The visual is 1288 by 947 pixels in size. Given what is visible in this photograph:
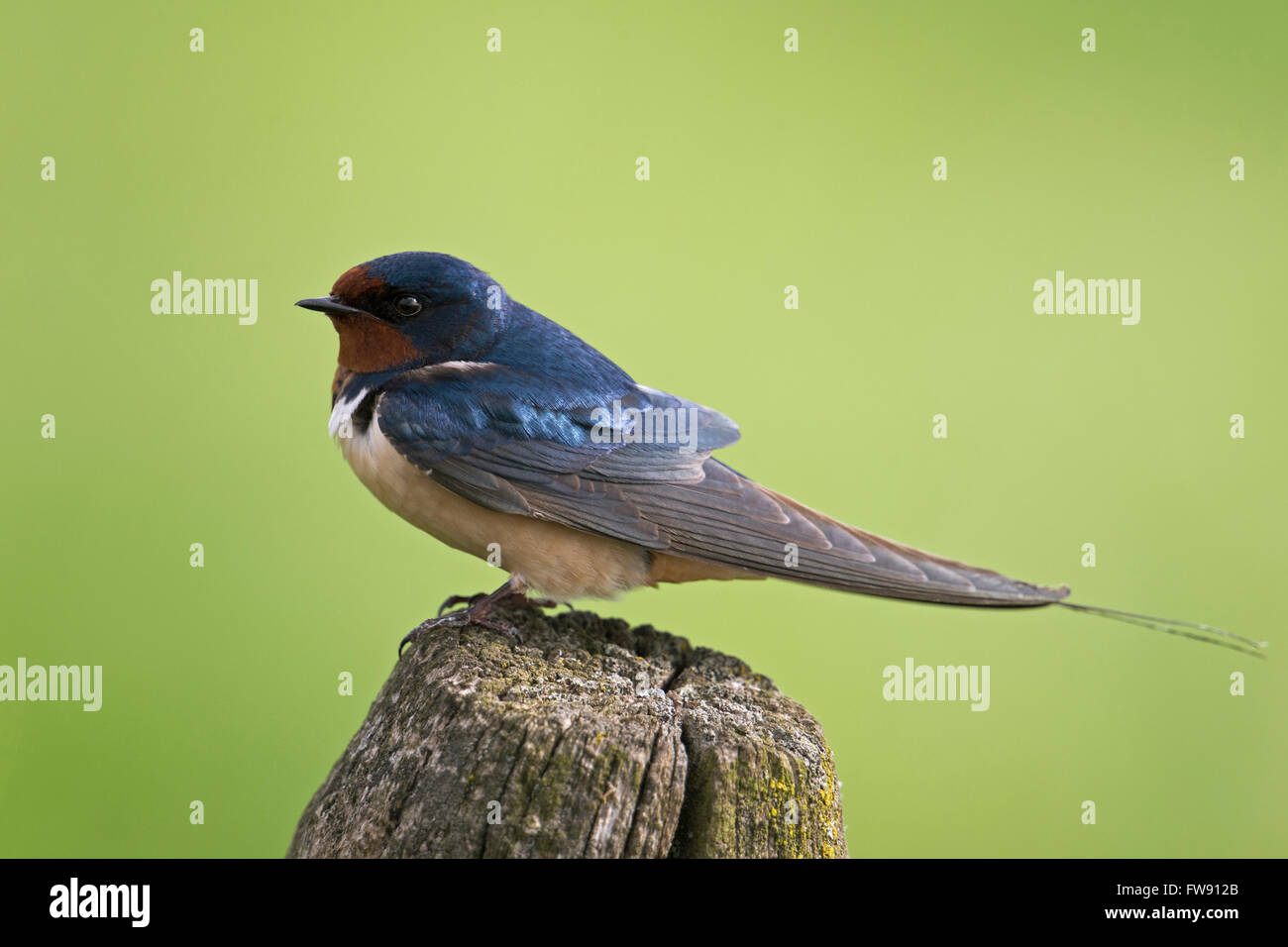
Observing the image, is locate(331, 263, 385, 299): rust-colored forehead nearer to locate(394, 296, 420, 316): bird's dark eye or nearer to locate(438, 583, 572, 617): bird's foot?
locate(394, 296, 420, 316): bird's dark eye

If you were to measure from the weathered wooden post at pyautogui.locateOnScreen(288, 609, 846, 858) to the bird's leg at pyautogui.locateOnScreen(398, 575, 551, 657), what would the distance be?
54 cm

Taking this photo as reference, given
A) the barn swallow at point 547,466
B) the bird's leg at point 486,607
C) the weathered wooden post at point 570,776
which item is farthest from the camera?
the barn swallow at point 547,466

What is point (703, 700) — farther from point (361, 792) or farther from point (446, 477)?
point (446, 477)

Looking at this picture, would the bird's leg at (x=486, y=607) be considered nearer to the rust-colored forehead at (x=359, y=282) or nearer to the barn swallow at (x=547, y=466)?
the barn swallow at (x=547, y=466)

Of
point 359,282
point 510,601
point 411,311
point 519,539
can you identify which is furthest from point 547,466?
point 359,282

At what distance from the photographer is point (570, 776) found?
2.54m

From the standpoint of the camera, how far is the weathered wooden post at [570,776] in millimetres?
2504

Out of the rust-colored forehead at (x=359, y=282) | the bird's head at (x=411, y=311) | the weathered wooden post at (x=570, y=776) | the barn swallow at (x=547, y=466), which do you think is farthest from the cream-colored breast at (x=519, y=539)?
the weathered wooden post at (x=570, y=776)

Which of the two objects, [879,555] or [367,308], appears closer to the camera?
[879,555]

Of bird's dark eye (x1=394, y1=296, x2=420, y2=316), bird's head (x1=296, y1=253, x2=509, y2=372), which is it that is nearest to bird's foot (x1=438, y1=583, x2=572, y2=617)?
bird's head (x1=296, y1=253, x2=509, y2=372)

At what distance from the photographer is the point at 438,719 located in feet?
9.07

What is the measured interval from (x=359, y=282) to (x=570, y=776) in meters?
2.16
